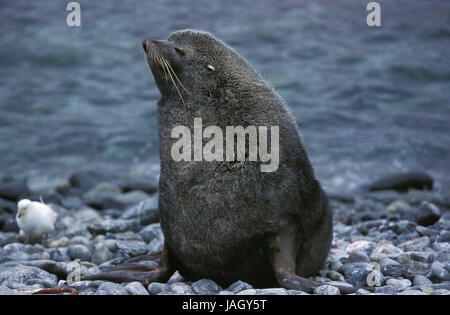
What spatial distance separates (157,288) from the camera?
5.19 meters

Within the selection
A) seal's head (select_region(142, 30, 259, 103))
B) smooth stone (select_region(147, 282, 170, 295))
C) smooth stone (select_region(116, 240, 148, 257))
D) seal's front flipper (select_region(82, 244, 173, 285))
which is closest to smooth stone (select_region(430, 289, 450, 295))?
smooth stone (select_region(147, 282, 170, 295))

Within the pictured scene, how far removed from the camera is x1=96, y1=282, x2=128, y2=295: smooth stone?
4902 mm

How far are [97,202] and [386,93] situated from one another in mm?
10470

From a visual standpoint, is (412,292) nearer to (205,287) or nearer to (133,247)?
(205,287)

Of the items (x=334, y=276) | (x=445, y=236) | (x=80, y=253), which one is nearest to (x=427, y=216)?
(x=445, y=236)

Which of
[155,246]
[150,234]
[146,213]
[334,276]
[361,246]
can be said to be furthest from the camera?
[146,213]

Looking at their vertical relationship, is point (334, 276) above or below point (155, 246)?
above

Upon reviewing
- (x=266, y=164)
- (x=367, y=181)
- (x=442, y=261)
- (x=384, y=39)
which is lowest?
(x=367, y=181)

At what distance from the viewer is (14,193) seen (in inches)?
432

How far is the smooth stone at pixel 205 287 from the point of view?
5033mm

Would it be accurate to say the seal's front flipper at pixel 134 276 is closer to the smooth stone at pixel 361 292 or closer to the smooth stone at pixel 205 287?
the smooth stone at pixel 205 287

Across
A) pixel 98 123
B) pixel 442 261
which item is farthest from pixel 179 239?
pixel 98 123

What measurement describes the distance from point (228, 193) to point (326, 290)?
3.55 feet
